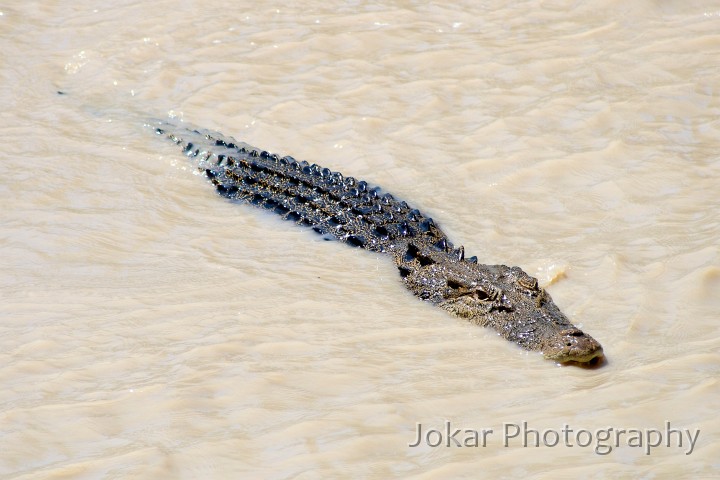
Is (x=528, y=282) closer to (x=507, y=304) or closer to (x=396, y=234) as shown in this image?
(x=507, y=304)

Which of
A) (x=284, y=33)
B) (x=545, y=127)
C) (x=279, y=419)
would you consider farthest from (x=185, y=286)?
(x=284, y=33)

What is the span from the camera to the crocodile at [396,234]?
4758 millimetres

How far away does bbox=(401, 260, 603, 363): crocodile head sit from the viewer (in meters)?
4.40

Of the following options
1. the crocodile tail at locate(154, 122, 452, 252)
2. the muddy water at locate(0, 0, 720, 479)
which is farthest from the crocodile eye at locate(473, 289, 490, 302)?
the crocodile tail at locate(154, 122, 452, 252)

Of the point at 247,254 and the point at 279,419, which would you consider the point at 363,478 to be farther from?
the point at 247,254

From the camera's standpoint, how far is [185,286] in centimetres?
520

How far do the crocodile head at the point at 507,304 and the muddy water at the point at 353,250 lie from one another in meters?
0.10

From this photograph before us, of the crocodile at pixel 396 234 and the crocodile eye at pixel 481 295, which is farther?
the crocodile eye at pixel 481 295

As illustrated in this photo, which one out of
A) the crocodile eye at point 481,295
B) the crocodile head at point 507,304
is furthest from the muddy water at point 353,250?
the crocodile eye at point 481,295

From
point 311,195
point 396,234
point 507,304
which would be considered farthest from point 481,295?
point 311,195

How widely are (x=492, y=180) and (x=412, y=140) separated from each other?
3.03ft

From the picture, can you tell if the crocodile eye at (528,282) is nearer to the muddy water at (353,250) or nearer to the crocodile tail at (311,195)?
the muddy water at (353,250)

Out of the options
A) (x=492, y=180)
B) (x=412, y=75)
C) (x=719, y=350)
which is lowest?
(x=719, y=350)

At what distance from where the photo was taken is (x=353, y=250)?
19.6ft
